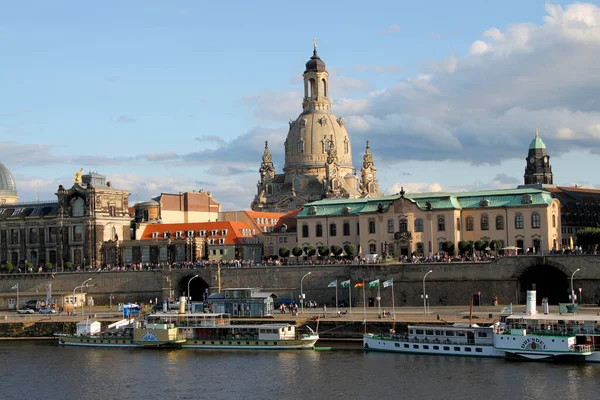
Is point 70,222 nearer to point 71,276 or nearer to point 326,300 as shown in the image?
point 71,276

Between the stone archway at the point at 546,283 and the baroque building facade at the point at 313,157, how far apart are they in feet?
262

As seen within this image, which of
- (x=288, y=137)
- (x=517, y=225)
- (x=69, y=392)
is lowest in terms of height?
(x=69, y=392)

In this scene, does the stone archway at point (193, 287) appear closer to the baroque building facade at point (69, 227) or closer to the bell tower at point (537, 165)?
the baroque building facade at point (69, 227)

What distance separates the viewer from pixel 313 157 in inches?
7554

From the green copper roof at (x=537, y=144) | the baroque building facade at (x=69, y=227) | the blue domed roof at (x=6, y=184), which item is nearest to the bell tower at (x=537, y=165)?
the green copper roof at (x=537, y=144)

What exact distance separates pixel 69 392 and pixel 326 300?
160 ft

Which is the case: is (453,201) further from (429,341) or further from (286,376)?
(286,376)

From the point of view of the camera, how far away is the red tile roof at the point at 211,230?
142 meters

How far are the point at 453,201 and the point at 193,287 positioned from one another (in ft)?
105

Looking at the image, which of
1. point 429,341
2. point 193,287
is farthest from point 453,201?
point 429,341

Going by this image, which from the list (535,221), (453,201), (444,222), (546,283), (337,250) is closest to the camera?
(546,283)

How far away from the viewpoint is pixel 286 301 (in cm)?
11338

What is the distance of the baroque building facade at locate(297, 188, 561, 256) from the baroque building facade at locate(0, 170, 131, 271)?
31184 mm

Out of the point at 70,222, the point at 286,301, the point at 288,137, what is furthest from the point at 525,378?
the point at 288,137
